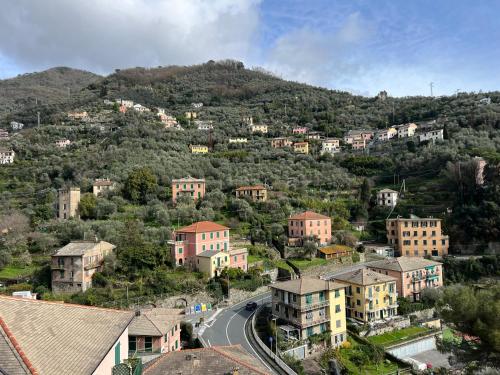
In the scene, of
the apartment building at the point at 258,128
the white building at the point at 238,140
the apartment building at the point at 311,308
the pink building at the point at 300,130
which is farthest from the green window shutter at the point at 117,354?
the pink building at the point at 300,130

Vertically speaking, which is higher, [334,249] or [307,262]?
[334,249]

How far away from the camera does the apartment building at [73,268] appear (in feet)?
125

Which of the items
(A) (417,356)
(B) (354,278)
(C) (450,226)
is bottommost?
(A) (417,356)

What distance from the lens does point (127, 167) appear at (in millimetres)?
71750

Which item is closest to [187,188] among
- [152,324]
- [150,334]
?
[152,324]

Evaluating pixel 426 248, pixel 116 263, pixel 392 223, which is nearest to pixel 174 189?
pixel 116 263

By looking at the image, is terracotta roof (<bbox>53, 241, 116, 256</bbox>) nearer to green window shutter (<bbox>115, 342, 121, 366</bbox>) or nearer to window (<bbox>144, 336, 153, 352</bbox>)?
window (<bbox>144, 336, 153, 352</bbox>)

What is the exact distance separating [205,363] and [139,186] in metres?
47.5

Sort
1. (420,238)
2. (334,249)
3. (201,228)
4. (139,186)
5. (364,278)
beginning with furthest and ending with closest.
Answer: (139,186) → (420,238) → (334,249) → (201,228) → (364,278)

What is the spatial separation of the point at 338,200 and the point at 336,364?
3987cm

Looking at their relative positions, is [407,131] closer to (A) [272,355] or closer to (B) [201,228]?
(B) [201,228]

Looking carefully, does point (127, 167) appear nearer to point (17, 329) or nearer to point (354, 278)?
point (354, 278)

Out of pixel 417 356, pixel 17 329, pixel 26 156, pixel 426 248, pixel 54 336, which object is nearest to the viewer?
pixel 17 329

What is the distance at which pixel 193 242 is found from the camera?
44.2 meters
